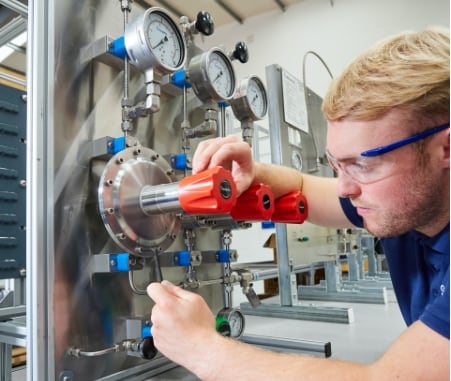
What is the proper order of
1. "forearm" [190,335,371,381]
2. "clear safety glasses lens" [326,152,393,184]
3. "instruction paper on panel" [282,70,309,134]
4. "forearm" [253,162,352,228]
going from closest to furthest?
"forearm" [190,335,371,381] < "clear safety glasses lens" [326,152,393,184] < "forearm" [253,162,352,228] < "instruction paper on panel" [282,70,309,134]

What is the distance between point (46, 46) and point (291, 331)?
1.01 metres

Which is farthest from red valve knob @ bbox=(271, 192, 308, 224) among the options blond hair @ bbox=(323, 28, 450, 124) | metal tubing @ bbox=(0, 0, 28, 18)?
metal tubing @ bbox=(0, 0, 28, 18)

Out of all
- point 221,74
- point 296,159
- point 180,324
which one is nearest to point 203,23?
point 221,74

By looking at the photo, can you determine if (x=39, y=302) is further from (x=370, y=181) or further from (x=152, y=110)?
(x=370, y=181)

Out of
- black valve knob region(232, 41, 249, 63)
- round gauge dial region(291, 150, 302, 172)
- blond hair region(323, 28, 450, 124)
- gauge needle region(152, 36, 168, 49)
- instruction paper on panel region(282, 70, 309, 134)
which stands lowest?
blond hair region(323, 28, 450, 124)

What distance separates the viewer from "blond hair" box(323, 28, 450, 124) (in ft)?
1.91

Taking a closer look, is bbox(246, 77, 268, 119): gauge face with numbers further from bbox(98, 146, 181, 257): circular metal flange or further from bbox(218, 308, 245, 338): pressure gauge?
bbox(218, 308, 245, 338): pressure gauge

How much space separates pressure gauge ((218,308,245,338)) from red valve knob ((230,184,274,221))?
0.87 feet

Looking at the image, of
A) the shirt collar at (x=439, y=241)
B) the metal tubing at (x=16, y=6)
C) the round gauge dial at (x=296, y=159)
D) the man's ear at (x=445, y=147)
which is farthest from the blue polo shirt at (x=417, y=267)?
the metal tubing at (x=16, y=6)

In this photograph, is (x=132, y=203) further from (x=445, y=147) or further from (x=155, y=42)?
(x=445, y=147)

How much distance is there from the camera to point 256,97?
1.10 metres

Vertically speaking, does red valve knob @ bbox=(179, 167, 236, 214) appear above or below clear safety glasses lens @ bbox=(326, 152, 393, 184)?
below

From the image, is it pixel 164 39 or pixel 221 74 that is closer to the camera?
pixel 164 39

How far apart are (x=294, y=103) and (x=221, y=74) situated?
2.99ft
